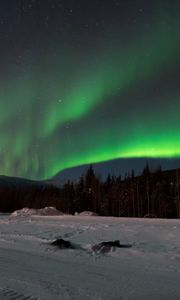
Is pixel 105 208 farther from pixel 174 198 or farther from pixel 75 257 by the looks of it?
pixel 75 257

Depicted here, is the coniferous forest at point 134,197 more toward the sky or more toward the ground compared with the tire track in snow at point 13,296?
more toward the sky

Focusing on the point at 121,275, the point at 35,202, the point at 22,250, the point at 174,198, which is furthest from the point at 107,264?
→ the point at 35,202

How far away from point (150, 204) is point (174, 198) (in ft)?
33.0

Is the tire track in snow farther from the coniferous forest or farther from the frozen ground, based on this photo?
the coniferous forest

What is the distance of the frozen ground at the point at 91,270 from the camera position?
6496mm

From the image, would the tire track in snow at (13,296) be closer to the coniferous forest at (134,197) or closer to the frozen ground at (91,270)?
the frozen ground at (91,270)

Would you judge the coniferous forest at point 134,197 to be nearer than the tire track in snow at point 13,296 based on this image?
No

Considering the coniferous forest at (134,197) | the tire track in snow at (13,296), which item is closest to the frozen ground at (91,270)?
the tire track in snow at (13,296)

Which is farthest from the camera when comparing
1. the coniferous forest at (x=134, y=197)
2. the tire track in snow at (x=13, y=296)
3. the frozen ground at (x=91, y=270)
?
the coniferous forest at (x=134, y=197)

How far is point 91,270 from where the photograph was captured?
8641 mm

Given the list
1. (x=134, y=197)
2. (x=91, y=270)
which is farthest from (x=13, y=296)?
(x=134, y=197)

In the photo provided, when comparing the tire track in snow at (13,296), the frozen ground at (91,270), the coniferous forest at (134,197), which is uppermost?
the coniferous forest at (134,197)

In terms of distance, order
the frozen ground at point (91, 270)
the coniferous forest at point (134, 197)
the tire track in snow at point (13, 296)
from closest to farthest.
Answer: the tire track in snow at point (13, 296), the frozen ground at point (91, 270), the coniferous forest at point (134, 197)

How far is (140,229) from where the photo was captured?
54.7 feet
